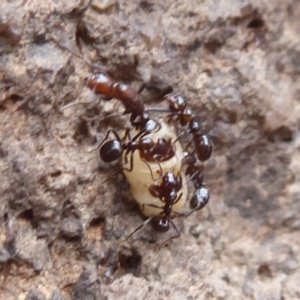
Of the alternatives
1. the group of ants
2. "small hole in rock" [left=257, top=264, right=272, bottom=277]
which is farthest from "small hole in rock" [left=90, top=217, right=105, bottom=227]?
"small hole in rock" [left=257, top=264, right=272, bottom=277]

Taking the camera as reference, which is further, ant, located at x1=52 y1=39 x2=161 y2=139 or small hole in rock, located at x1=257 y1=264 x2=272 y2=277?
small hole in rock, located at x1=257 y1=264 x2=272 y2=277

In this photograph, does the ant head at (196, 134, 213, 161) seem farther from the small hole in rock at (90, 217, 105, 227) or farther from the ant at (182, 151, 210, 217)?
the small hole in rock at (90, 217, 105, 227)

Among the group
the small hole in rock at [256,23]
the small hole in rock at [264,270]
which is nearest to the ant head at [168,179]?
the small hole in rock at [264,270]

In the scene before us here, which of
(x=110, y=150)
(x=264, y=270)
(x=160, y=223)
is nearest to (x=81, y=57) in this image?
(x=110, y=150)

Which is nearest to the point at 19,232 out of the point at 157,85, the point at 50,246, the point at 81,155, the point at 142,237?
the point at 50,246

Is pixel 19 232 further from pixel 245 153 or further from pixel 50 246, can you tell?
pixel 245 153

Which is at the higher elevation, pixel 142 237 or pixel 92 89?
pixel 92 89

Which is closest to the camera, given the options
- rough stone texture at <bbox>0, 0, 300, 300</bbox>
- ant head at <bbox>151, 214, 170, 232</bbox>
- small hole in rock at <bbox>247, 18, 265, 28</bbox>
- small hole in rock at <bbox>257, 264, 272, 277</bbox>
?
rough stone texture at <bbox>0, 0, 300, 300</bbox>
